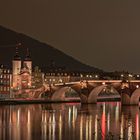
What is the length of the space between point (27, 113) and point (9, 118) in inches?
210

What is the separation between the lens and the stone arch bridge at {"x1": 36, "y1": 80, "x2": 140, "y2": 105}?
218ft

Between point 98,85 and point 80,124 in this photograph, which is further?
point 98,85

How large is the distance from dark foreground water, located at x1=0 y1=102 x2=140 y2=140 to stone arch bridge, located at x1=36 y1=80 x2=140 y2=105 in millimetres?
13064

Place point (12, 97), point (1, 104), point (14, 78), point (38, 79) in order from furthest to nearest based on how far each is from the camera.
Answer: point (38, 79) < point (14, 78) < point (12, 97) < point (1, 104)

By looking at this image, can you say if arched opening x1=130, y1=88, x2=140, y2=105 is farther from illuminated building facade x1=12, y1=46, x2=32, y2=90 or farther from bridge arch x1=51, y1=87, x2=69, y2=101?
illuminated building facade x1=12, y1=46, x2=32, y2=90

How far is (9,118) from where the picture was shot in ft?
155

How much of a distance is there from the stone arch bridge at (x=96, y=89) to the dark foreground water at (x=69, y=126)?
514 inches

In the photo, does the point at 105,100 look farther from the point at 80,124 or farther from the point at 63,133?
the point at 63,133

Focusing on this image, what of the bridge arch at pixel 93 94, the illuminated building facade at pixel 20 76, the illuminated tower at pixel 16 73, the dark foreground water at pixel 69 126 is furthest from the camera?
the illuminated tower at pixel 16 73

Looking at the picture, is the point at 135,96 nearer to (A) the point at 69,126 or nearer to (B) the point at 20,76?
(B) the point at 20,76

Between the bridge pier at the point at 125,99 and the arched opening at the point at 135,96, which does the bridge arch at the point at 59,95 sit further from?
the arched opening at the point at 135,96

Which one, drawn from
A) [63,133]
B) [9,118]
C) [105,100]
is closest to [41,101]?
[105,100]

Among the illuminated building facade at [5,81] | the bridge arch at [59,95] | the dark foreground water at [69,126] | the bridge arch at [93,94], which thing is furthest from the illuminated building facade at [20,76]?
the dark foreground water at [69,126]

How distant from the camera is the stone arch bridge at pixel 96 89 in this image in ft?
218
